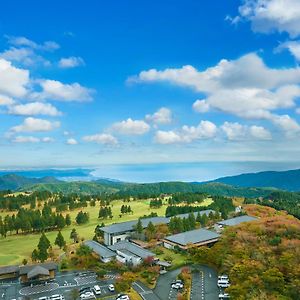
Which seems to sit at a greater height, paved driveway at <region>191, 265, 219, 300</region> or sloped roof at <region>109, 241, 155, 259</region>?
sloped roof at <region>109, 241, 155, 259</region>

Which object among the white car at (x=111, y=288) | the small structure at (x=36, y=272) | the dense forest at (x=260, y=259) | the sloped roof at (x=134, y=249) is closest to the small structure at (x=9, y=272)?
the small structure at (x=36, y=272)

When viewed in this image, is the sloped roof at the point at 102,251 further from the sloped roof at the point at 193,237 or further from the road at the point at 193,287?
the sloped roof at the point at 193,237

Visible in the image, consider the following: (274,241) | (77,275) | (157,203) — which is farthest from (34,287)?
(157,203)

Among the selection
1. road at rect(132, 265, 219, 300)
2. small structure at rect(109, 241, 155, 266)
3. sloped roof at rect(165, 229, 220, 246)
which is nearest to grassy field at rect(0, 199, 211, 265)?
small structure at rect(109, 241, 155, 266)

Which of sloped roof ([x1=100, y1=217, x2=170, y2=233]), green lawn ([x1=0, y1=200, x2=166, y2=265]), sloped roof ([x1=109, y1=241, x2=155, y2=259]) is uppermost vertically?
sloped roof ([x1=100, y1=217, x2=170, y2=233])

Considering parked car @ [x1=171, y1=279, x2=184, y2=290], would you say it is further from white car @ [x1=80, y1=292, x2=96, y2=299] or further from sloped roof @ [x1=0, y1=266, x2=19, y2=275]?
sloped roof @ [x1=0, y1=266, x2=19, y2=275]

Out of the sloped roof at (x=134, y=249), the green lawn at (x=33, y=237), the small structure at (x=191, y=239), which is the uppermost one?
the small structure at (x=191, y=239)
